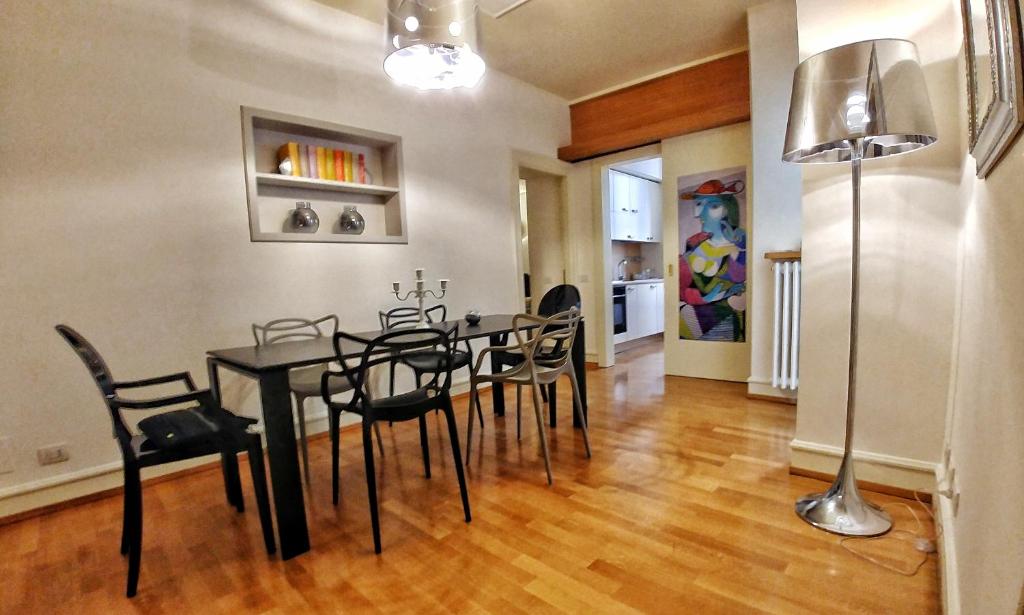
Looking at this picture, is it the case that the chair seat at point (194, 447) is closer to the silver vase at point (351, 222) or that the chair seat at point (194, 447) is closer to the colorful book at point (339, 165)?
the silver vase at point (351, 222)

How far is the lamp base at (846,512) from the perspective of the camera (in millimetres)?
1670

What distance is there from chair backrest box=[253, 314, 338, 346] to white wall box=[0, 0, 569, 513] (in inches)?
3.5

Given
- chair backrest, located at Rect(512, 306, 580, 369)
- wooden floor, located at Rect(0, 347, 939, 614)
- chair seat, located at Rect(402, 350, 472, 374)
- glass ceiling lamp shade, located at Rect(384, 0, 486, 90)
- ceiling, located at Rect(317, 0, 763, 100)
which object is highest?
ceiling, located at Rect(317, 0, 763, 100)

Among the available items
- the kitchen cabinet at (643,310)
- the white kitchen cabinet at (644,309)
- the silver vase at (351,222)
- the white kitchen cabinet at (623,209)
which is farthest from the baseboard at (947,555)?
the white kitchen cabinet at (623,209)

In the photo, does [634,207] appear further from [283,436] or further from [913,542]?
[283,436]

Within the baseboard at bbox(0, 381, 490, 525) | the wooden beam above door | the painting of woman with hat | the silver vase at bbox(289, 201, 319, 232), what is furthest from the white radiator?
the baseboard at bbox(0, 381, 490, 525)

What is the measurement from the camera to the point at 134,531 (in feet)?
4.88

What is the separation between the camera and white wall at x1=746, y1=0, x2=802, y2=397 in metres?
3.17

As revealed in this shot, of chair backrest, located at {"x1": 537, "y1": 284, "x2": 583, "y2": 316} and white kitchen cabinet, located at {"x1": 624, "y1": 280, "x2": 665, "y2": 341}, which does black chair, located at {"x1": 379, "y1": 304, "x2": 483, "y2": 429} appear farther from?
white kitchen cabinet, located at {"x1": 624, "y1": 280, "x2": 665, "y2": 341}

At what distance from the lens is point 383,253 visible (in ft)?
10.9

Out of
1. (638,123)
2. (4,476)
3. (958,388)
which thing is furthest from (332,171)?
(958,388)

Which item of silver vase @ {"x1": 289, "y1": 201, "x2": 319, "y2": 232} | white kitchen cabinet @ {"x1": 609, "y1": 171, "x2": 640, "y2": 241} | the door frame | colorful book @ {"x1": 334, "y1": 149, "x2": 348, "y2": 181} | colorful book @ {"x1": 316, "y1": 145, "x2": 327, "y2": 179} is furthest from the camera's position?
white kitchen cabinet @ {"x1": 609, "y1": 171, "x2": 640, "y2": 241}

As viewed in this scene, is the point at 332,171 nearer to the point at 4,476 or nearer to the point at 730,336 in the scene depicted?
the point at 4,476

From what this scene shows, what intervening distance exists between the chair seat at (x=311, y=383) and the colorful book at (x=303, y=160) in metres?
1.30
